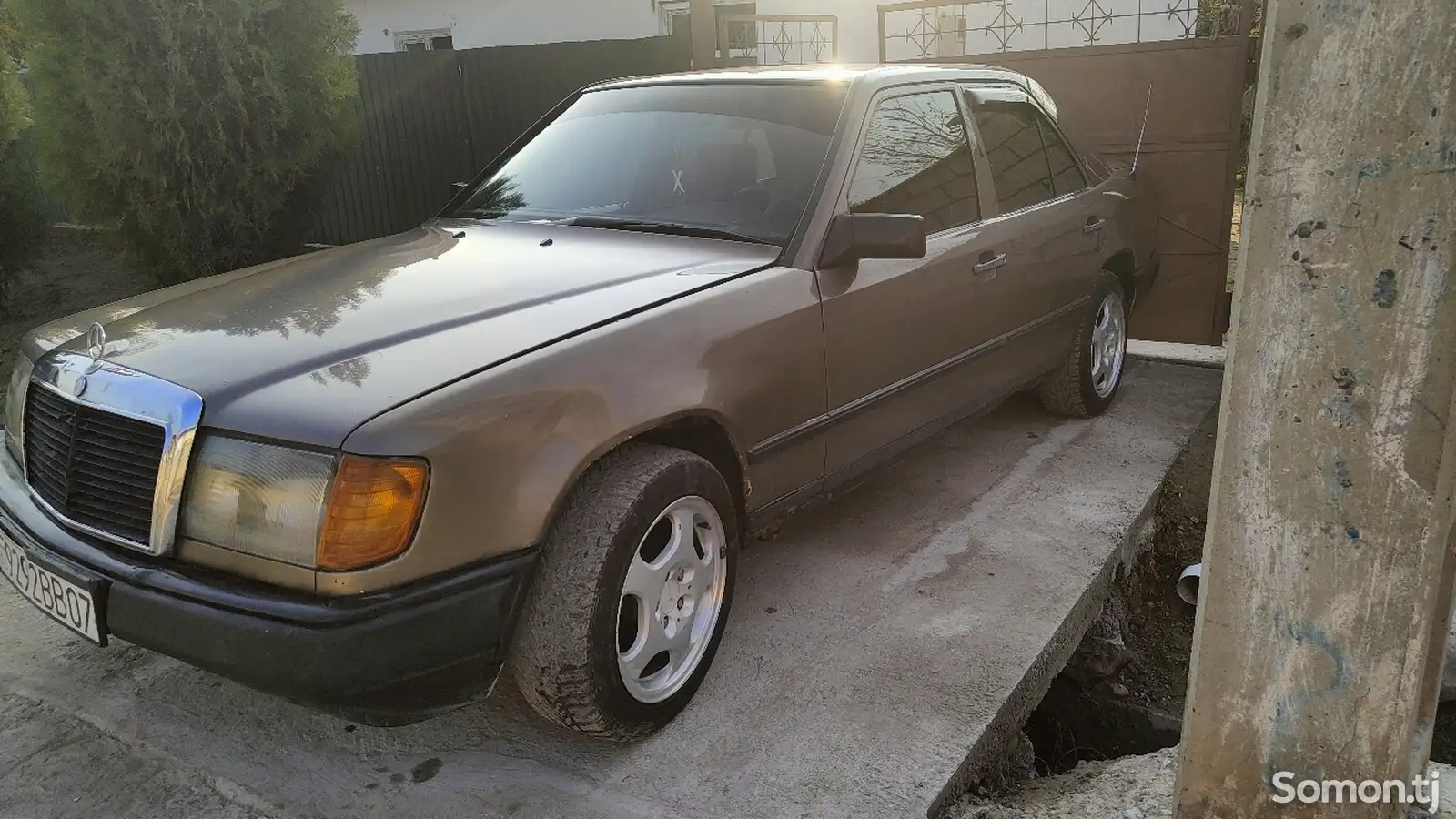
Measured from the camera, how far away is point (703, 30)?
7.28 metres

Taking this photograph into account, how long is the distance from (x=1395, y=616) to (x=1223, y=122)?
4814 millimetres

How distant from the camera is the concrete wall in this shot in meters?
12.8

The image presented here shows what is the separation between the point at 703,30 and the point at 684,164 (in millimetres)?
4227

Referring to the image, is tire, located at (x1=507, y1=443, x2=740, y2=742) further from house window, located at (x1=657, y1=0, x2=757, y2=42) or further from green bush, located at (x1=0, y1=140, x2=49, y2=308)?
green bush, located at (x1=0, y1=140, x2=49, y2=308)

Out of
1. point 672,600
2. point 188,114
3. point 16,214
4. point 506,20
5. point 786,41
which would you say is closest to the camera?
point 672,600

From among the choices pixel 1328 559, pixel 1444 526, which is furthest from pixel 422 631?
pixel 1444 526

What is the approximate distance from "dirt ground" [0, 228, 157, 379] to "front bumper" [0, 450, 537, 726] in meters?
5.06

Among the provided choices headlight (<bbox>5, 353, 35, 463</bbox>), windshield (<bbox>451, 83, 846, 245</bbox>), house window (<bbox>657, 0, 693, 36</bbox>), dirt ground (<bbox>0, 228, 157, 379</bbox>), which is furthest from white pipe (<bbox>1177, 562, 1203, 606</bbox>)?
house window (<bbox>657, 0, 693, 36</bbox>)

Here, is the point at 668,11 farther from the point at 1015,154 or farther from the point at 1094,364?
the point at 1015,154

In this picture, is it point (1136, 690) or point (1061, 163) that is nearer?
point (1136, 690)

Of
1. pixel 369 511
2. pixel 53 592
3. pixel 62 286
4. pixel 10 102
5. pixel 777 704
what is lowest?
pixel 777 704

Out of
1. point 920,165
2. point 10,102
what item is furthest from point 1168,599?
point 10,102

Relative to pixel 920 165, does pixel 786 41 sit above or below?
above

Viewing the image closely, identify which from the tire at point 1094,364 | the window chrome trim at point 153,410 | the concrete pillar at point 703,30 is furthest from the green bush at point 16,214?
the tire at point 1094,364
